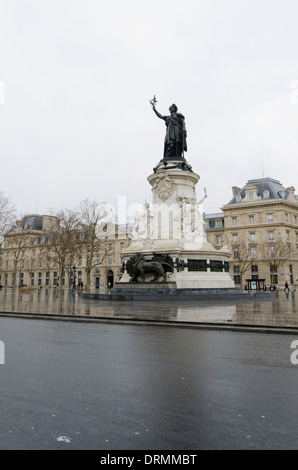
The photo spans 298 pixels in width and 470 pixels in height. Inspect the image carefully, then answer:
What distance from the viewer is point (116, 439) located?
11.1 feet

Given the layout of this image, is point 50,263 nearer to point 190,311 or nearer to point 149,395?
point 190,311

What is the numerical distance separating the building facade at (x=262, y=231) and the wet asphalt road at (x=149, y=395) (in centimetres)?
5361

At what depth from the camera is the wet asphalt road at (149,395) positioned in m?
3.42

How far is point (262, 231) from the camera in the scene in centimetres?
6438

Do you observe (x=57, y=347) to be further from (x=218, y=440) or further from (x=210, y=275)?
(x=210, y=275)

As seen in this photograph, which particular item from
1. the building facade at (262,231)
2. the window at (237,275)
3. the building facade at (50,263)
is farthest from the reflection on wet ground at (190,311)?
the building facade at (50,263)

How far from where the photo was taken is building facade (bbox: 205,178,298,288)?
61.0m

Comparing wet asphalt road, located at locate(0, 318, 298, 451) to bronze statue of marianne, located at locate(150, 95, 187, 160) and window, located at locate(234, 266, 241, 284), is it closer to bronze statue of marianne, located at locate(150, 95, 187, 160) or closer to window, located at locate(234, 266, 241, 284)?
bronze statue of marianne, located at locate(150, 95, 187, 160)

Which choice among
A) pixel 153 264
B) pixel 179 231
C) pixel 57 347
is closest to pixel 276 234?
pixel 179 231

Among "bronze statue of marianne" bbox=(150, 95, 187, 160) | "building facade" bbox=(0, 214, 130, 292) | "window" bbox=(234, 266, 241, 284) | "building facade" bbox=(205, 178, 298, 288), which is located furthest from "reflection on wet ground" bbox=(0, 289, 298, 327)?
"building facade" bbox=(0, 214, 130, 292)

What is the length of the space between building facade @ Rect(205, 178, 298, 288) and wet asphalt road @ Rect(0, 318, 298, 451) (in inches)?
2110

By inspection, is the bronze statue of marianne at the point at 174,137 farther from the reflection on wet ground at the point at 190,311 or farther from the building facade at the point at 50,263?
the building facade at the point at 50,263

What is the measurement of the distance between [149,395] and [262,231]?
63.3 m

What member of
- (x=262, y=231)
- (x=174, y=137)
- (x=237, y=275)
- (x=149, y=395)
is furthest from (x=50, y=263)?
(x=149, y=395)
